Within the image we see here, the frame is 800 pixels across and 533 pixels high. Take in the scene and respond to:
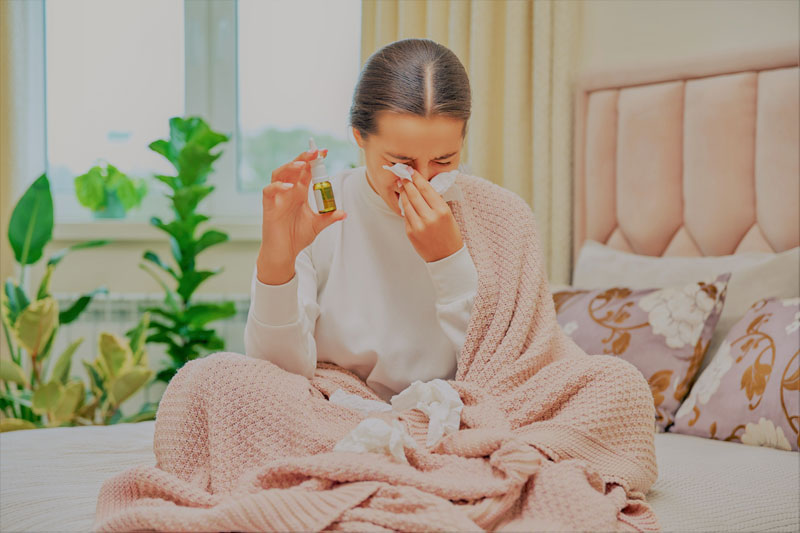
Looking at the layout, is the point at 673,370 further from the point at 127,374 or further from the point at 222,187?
the point at 222,187

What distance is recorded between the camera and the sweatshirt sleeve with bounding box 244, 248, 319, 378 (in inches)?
51.9

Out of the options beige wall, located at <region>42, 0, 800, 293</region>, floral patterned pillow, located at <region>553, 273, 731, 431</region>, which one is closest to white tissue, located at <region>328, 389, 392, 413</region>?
floral patterned pillow, located at <region>553, 273, 731, 431</region>

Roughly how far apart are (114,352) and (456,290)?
1.60 m

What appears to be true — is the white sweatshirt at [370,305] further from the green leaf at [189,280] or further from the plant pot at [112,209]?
the plant pot at [112,209]

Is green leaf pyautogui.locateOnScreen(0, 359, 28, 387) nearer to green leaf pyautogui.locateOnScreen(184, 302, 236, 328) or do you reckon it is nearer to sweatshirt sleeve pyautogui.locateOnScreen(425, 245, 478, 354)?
green leaf pyautogui.locateOnScreen(184, 302, 236, 328)

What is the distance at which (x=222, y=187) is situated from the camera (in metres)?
3.24

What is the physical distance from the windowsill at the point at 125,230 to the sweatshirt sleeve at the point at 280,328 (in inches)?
67.2

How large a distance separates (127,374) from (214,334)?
317mm

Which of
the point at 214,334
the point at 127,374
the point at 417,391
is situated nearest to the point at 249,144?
the point at 214,334

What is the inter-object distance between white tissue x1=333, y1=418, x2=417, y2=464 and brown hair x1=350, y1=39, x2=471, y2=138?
0.54 m

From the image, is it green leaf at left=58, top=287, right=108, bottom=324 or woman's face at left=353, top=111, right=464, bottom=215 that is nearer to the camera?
woman's face at left=353, top=111, right=464, bottom=215

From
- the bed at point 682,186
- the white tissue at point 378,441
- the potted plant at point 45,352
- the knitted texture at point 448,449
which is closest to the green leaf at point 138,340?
the potted plant at point 45,352

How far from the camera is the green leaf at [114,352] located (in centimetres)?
260

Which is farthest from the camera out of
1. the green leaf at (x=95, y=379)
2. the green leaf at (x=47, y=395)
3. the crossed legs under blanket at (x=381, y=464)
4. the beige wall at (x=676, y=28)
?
the green leaf at (x=95, y=379)
